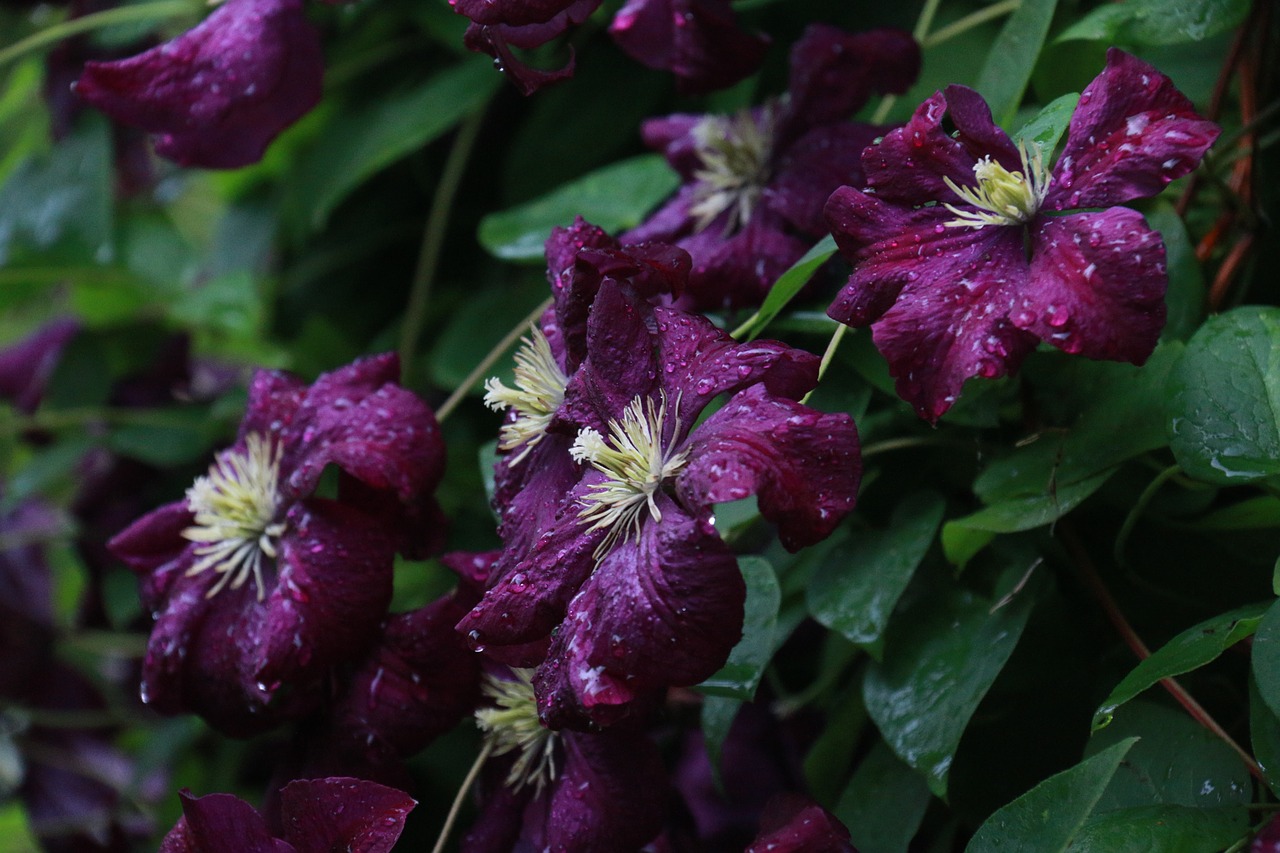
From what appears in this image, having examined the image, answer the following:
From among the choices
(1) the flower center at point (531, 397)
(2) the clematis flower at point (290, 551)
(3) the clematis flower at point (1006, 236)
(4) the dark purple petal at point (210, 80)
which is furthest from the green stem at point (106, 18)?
(3) the clematis flower at point (1006, 236)

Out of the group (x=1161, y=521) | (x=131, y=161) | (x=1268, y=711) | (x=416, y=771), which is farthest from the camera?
(x=131, y=161)

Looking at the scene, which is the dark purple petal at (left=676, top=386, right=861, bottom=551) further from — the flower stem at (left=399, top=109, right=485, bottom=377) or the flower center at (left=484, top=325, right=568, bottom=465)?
the flower stem at (left=399, top=109, right=485, bottom=377)

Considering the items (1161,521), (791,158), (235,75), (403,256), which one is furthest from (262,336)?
(1161,521)

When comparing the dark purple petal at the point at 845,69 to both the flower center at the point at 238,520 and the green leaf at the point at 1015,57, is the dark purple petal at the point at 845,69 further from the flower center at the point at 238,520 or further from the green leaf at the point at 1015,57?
the flower center at the point at 238,520

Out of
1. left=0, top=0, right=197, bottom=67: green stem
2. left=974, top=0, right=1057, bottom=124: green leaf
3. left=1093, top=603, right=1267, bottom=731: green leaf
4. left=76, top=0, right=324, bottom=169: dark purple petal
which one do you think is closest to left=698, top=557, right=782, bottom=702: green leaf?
left=1093, top=603, right=1267, bottom=731: green leaf

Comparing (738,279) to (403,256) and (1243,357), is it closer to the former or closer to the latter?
(1243,357)

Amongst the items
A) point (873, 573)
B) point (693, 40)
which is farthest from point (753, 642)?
point (693, 40)

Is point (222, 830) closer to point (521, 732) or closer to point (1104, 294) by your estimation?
point (521, 732)
